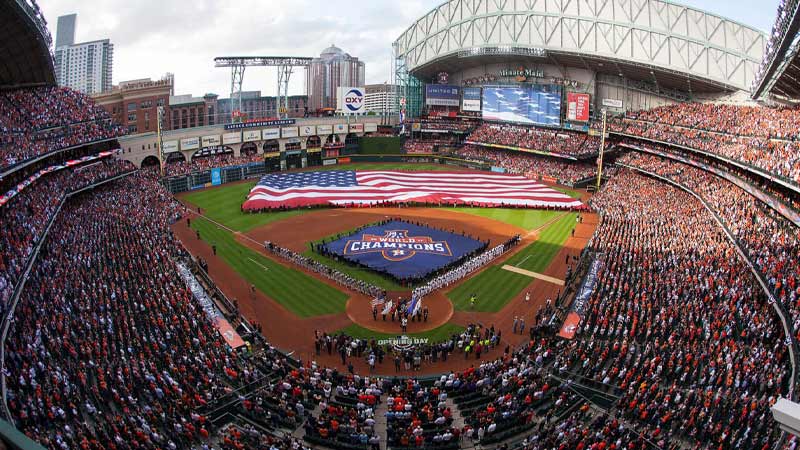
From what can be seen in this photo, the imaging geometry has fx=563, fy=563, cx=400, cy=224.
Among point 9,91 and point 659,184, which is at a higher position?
point 9,91

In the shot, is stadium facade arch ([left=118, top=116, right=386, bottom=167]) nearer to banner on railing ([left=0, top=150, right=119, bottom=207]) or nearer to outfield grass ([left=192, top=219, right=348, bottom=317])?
banner on railing ([left=0, top=150, right=119, bottom=207])

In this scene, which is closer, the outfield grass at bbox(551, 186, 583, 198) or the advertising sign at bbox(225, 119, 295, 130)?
the outfield grass at bbox(551, 186, 583, 198)

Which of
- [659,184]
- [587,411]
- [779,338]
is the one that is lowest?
[587,411]

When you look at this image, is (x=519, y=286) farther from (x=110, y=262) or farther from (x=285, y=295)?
(x=110, y=262)

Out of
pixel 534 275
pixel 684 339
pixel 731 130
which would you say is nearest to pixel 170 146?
pixel 534 275

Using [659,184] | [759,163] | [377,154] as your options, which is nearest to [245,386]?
[759,163]

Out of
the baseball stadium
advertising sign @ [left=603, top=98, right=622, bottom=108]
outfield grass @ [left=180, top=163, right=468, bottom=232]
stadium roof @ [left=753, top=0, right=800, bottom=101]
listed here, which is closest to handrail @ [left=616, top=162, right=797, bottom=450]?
the baseball stadium
